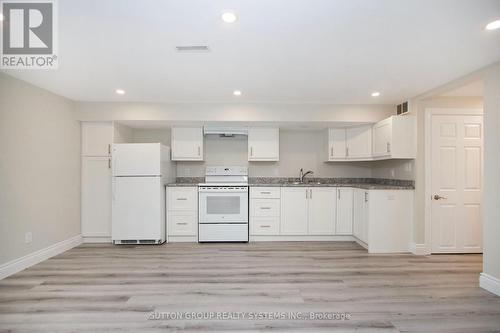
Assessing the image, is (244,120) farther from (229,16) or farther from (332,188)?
(229,16)

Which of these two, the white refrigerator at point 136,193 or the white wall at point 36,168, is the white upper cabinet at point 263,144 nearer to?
the white refrigerator at point 136,193


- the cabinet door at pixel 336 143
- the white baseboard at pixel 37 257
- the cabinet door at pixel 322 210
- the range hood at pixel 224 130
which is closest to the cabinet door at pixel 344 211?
the cabinet door at pixel 322 210

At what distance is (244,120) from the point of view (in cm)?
409

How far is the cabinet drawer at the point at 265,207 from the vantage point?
14.2 feet

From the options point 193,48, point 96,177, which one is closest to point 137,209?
point 96,177

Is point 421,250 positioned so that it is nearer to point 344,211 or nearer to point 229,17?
point 344,211

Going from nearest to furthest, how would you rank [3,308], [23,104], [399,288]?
[3,308] < [399,288] < [23,104]

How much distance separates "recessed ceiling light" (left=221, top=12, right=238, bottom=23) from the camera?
178 centimetres

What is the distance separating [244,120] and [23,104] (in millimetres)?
2813

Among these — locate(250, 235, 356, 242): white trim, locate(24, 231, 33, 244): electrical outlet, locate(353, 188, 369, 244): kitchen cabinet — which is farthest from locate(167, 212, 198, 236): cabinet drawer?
locate(353, 188, 369, 244): kitchen cabinet

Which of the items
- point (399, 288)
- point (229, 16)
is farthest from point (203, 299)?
point (229, 16)

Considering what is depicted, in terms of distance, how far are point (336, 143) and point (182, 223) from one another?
120 inches

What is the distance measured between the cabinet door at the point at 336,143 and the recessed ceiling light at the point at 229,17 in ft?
10.5

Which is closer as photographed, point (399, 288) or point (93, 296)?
point (93, 296)
